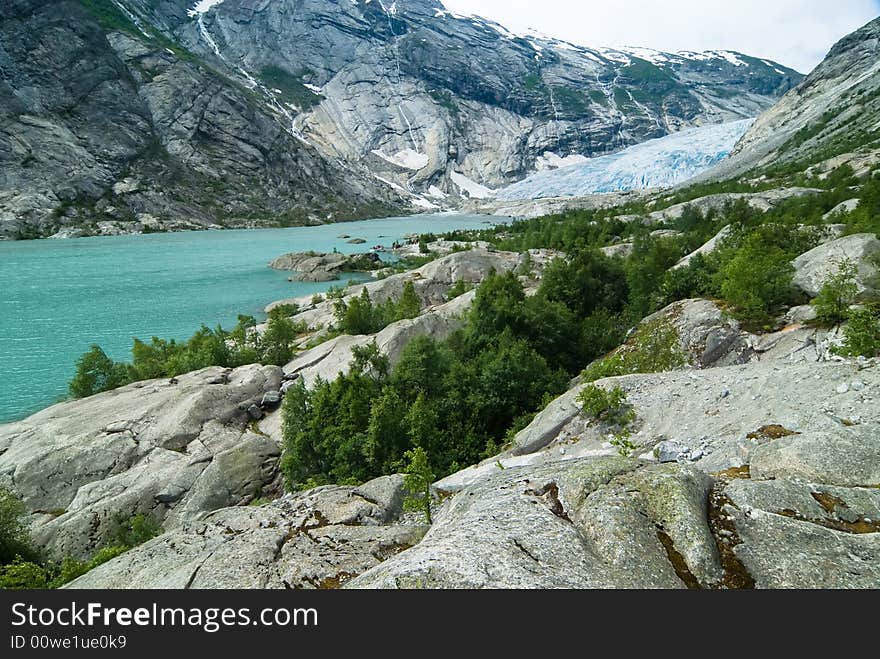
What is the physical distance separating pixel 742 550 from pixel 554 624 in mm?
2479

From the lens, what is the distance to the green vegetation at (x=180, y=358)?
26.4 meters

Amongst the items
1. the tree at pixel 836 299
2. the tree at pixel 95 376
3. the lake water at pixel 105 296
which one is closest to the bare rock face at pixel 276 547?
the tree at pixel 836 299

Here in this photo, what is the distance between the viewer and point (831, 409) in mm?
8336

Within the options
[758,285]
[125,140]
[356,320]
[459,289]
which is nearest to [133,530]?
[356,320]

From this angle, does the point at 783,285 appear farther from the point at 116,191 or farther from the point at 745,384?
the point at 116,191

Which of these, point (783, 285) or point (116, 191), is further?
point (116, 191)

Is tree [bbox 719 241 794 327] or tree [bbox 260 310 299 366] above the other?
tree [bbox 719 241 794 327]

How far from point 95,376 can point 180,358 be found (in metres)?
4.46

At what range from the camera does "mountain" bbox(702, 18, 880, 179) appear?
2562 inches

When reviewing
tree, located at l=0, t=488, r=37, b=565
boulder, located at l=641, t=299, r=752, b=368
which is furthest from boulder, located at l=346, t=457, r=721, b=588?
tree, located at l=0, t=488, r=37, b=565

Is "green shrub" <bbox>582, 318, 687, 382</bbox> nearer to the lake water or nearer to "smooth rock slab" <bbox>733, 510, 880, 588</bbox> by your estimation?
"smooth rock slab" <bbox>733, 510, 880, 588</bbox>

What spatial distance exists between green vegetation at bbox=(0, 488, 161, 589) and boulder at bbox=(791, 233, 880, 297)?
23599 millimetres

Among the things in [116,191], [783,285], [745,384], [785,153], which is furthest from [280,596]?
[116,191]

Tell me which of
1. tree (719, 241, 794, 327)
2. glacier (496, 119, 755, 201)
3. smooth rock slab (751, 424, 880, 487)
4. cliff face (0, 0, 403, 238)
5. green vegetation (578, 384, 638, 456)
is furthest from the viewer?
glacier (496, 119, 755, 201)
